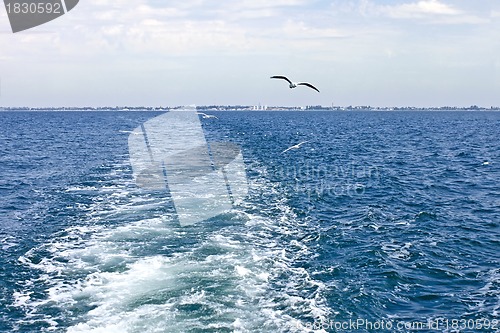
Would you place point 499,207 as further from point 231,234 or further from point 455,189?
point 231,234

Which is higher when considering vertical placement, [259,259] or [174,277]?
[174,277]

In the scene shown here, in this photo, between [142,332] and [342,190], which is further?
[342,190]

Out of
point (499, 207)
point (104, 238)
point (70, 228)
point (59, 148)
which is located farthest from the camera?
point (59, 148)

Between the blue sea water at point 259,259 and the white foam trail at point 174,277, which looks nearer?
the white foam trail at point 174,277

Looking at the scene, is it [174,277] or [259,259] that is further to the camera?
[259,259]

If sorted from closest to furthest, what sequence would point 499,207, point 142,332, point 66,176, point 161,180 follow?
1. point 142,332
2. point 499,207
3. point 161,180
4. point 66,176

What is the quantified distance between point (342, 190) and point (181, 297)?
2238 centimetres

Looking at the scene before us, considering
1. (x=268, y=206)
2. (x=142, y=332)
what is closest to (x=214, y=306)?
(x=142, y=332)

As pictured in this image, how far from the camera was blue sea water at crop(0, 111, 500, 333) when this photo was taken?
1445 cm

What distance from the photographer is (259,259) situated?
19609mm

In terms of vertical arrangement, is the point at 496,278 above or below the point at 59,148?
below

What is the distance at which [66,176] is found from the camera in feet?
135

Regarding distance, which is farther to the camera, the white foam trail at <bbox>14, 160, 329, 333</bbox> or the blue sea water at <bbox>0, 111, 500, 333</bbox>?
the blue sea water at <bbox>0, 111, 500, 333</bbox>

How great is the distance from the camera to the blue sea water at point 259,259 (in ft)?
47.4
